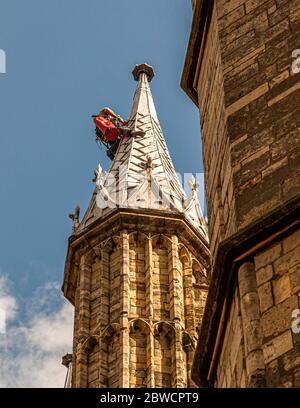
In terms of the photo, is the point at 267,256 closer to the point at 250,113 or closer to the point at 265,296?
the point at 265,296

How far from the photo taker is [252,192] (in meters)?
7.68

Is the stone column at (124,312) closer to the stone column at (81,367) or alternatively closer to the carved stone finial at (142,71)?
the stone column at (81,367)

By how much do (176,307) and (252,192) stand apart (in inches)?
576

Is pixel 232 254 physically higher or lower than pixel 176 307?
lower

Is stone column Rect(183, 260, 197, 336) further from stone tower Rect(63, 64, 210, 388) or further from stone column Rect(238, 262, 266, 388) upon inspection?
stone column Rect(238, 262, 266, 388)

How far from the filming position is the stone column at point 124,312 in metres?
20.5

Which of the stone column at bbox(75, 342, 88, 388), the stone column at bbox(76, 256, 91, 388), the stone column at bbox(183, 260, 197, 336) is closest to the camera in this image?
the stone column at bbox(75, 342, 88, 388)

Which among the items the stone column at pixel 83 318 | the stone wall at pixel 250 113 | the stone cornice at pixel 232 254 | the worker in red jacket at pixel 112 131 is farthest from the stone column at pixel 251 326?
the worker in red jacket at pixel 112 131

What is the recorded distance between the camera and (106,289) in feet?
74.6

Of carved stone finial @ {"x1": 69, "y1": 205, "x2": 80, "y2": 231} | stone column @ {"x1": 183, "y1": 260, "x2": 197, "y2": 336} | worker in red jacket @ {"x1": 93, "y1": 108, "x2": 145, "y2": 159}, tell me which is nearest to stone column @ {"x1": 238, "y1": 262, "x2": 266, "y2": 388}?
stone column @ {"x1": 183, "y1": 260, "x2": 197, "y2": 336}

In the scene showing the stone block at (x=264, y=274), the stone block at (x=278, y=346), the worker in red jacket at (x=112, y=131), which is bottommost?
the stone block at (x=278, y=346)

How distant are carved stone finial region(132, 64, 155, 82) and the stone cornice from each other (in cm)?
2467

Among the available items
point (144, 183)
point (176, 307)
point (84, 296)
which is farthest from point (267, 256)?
point (144, 183)

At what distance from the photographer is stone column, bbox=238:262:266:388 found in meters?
6.73
